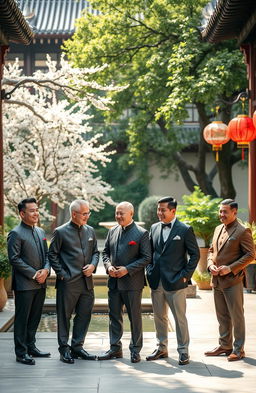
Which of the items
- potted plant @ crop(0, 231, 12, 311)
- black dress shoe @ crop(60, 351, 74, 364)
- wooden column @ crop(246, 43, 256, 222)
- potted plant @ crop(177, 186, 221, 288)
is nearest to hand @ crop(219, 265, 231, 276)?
black dress shoe @ crop(60, 351, 74, 364)

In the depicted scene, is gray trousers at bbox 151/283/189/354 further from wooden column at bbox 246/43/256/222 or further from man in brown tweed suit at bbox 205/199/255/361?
wooden column at bbox 246/43/256/222

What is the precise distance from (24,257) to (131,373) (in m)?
1.78

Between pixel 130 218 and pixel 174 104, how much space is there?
10.4 meters

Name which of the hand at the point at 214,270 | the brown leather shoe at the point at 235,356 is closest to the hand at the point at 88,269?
the hand at the point at 214,270

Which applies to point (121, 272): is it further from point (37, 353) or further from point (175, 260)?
point (37, 353)

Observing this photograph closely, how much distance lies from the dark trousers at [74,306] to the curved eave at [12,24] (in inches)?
213

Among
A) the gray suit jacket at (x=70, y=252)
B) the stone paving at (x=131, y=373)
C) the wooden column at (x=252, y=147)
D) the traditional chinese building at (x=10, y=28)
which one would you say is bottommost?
the stone paving at (x=131, y=373)

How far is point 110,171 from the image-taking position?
30281mm

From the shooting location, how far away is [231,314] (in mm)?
8539

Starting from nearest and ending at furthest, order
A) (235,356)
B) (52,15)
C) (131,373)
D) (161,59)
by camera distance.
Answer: (131,373) → (235,356) → (161,59) → (52,15)

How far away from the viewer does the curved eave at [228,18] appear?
13.2 meters

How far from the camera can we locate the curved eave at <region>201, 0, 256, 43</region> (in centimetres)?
1318

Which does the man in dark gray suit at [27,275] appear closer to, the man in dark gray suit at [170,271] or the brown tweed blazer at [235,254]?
the man in dark gray suit at [170,271]

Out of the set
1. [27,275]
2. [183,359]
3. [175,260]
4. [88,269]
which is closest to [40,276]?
[27,275]
